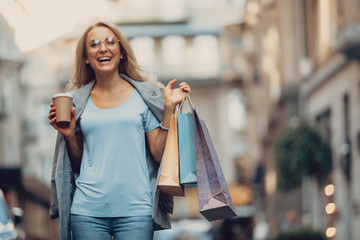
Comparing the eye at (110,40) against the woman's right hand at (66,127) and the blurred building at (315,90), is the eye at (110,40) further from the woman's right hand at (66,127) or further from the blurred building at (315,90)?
the blurred building at (315,90)

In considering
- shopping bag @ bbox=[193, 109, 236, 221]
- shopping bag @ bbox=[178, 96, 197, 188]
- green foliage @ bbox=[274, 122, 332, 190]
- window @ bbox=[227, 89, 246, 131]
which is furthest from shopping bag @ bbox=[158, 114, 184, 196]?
window @ bbox=[227, 89, 246, 131]

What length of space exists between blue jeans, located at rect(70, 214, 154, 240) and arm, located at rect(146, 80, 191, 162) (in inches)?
16.7

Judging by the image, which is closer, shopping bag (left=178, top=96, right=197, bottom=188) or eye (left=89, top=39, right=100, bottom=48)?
shopping bag (left=178, top=96, right=197, bottom=188)

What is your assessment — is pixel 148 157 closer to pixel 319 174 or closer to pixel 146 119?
pixel 146 119

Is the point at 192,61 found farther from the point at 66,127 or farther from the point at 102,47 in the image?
the point at 66,127

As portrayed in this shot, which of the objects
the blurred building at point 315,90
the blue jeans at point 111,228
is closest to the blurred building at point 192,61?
the blurred building at point 315,90

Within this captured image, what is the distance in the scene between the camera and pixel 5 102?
127ft

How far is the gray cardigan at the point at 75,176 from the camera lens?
4.44m

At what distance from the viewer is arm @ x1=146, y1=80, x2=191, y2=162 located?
4637 mm

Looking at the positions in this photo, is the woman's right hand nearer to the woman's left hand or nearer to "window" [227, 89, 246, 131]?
the woman's left hand

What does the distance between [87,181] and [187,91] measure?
2.43ft

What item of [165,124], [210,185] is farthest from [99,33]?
[210,185]

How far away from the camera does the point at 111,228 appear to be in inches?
173

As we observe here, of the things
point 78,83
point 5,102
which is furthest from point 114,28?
point 5,102
